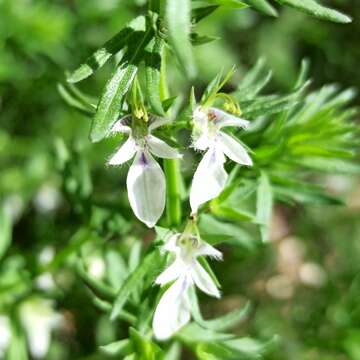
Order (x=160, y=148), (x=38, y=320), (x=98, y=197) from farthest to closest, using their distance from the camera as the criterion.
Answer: (x=98, y=197) → (x=38, y=320) → (x=160, y=148)

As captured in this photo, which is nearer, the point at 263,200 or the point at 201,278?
the point at 201,278

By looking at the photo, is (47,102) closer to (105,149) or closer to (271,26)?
(105,149)

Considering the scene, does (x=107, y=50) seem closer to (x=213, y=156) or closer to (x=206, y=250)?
(x=213, y=156)

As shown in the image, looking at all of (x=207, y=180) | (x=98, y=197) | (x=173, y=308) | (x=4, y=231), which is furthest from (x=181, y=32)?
(x=98, y=197)

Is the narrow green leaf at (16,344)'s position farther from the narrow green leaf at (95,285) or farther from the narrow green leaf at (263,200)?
the narrow green leaf at (263,200)

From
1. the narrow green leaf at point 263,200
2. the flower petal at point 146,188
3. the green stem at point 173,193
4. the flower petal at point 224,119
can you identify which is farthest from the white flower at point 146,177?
the narrow green leaf at point 263,200

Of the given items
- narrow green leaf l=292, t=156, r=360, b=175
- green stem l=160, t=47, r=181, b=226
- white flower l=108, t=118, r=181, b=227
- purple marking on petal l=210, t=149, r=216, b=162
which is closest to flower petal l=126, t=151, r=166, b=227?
white flower l=108, t=118, r=181, b=227

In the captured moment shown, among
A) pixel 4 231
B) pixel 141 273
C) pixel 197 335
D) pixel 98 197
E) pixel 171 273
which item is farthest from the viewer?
pixel 98 197
